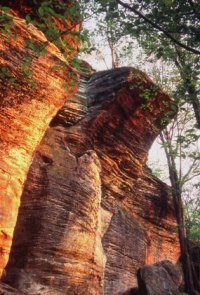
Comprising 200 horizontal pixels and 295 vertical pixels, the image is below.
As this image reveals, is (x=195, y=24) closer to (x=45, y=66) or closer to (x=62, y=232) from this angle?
(x=45, y=66)

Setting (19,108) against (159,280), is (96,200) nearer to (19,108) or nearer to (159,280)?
(19,108)

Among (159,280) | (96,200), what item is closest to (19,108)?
(96,200)

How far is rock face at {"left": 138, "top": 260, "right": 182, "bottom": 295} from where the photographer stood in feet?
56.7

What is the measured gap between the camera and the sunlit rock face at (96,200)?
11.6m

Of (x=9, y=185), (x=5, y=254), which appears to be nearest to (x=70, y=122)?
(x=9, y=185)

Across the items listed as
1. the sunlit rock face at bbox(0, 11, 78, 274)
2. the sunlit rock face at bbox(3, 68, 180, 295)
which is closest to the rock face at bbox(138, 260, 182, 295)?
the sunlit rock face at bbox(3, 68, 180, 295)

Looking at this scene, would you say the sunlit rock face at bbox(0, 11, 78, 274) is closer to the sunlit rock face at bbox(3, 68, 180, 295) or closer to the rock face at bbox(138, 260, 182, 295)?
the sunlit rock face at bbox(3, 68, 180, 295)

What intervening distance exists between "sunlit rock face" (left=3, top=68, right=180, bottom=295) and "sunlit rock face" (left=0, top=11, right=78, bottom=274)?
5.33 feet

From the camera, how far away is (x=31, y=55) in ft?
37.0

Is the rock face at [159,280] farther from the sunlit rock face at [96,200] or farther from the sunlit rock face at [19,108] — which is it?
the sunlit rock face at [19,108]

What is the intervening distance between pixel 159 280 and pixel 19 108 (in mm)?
11591

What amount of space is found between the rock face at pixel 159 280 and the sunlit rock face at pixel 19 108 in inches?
387

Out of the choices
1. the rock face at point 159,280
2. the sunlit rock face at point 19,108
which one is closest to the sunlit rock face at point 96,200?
the rock face at point 159,280

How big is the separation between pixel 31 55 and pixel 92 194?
18.4 ft
